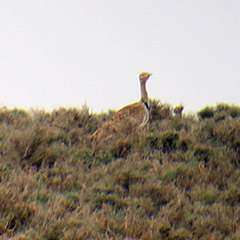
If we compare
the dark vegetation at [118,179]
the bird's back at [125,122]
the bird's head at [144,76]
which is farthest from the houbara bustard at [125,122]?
the bird's head at [144,76]

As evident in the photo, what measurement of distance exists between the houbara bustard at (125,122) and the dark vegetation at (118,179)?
0.74 feet

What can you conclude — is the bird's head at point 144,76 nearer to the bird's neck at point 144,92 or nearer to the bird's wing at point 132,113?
the bird's neck at point 144,92

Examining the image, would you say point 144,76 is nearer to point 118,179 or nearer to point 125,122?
point 125,122

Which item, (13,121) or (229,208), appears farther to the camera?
(13,121)

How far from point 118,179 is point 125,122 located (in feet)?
7.26

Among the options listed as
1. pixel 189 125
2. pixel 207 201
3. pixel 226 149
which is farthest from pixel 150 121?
pixel 207 201

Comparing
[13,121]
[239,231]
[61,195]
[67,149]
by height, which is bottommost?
[239,231]

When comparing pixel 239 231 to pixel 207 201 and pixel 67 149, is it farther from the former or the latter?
pixel 67 149

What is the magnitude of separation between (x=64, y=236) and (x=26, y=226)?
511 millimetres

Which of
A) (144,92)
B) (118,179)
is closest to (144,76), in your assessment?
(144,92)

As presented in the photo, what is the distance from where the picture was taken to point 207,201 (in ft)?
29.8

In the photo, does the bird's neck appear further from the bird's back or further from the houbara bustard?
the bird's back

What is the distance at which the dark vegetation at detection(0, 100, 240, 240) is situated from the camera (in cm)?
775

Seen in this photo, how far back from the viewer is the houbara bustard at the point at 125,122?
11266 mm
